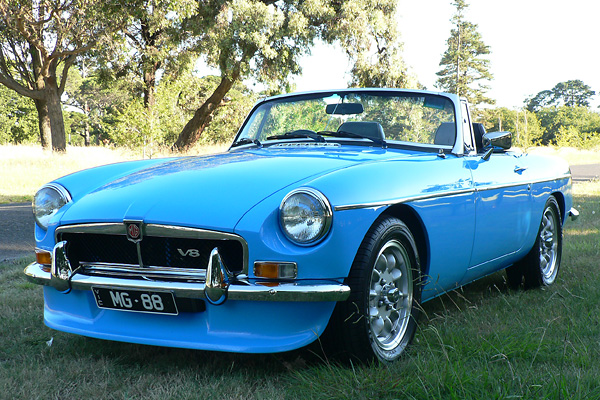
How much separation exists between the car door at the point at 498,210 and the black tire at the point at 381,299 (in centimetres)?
74

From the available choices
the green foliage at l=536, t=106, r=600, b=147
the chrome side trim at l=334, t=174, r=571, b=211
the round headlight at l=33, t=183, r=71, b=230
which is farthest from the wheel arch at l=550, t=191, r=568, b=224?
the green foliage at l=536, t=106, r=600, b=147

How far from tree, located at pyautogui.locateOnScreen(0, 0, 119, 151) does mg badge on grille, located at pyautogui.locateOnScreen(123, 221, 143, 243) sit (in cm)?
1635

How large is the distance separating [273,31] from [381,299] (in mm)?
18392

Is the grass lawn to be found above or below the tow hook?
below

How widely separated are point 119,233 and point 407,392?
4.48 ft

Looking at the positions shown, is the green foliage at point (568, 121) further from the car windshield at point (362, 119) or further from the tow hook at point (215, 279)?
the tow hook at point (215, 279)

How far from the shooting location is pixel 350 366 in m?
2.62

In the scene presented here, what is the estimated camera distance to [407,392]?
91.5 inches

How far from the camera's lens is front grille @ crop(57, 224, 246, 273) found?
8.26ft

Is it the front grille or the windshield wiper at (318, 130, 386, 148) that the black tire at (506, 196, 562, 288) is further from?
the front grille

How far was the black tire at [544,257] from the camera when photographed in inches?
174

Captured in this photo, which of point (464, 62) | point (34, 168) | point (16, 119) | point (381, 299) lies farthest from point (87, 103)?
point (381, 299)

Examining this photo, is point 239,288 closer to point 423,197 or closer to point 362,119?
point 423,197

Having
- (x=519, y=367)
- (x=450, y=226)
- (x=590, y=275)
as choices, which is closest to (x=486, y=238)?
(x=450, y=226)
